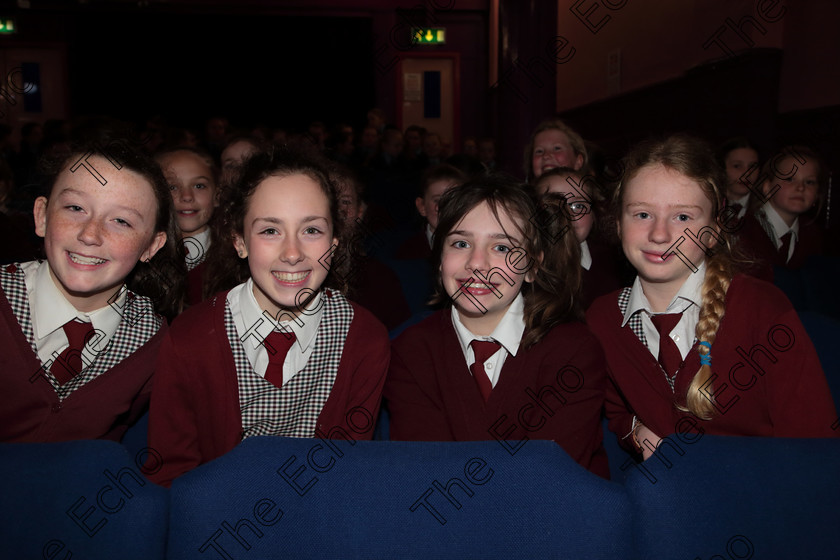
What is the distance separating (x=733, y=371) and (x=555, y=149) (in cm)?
197

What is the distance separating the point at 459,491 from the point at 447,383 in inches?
24.6

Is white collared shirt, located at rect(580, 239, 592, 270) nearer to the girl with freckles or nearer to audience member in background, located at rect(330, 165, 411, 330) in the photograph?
audience member in background, located at rect(330, 165, 411, 330)

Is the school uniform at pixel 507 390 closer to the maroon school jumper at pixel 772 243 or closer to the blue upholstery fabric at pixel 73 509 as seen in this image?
the blue upholstery fabric at pixel 73 509

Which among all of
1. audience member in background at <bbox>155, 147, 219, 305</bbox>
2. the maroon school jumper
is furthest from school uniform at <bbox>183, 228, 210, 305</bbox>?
the maroon school jumper

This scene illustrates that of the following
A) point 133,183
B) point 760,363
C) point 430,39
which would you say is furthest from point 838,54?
point 430,39

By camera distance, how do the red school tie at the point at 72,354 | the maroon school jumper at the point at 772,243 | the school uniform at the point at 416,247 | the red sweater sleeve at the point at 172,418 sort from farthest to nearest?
the school uniform at the point at 416,247 < the maroon school jumper at the point at 772,243 < the red school tie at the point at 72,354 < the red sweater sleeve at the point at 172,418

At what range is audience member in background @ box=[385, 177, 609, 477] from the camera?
4.68ft

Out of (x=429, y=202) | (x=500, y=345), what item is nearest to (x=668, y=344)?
(x=500, y=345)

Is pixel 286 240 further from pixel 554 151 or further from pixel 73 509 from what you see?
pixel 554 151

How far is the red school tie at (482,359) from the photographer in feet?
4.97

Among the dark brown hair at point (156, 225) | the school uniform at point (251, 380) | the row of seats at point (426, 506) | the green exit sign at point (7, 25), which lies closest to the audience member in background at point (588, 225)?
the school uniform at point (251, 380)

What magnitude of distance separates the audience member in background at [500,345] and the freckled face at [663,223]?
0.20 meters

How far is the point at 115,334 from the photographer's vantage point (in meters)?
1.50

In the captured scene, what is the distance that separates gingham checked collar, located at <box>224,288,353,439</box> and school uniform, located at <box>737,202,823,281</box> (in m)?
2.22
